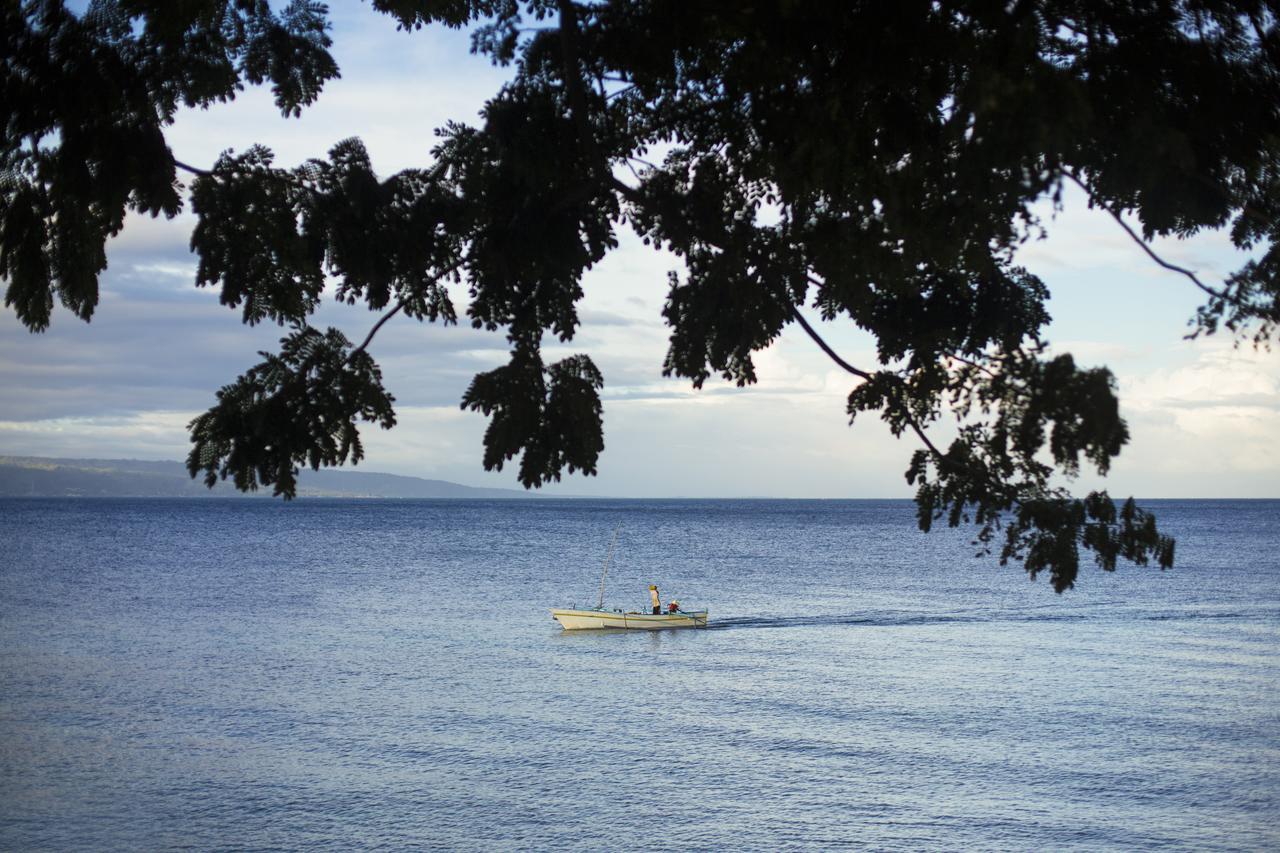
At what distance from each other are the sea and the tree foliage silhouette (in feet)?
45.0

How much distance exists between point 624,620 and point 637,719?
63.0 feet

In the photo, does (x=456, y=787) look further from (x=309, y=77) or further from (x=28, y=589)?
(x=28, y=589)

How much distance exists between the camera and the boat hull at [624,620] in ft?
179

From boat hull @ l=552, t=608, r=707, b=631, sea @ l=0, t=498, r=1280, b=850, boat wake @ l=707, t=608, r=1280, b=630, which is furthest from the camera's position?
boat wake @ l=707, t=608, r=1280, b=630

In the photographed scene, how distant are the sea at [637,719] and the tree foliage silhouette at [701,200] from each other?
13720 millimetres

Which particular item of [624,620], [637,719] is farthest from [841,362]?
[624,620]

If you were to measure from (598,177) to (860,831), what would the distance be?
21.4 metres

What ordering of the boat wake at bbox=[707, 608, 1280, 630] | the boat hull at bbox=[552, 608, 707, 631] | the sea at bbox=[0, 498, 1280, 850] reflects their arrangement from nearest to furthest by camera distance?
the sea at bbox=[0, 498, 1280, 850], the boat hull at bbox=[552, 608, 707, 631], the boat wake at bbox=[707, 608, 1280, 630]

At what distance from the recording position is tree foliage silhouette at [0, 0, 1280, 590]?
253 inches

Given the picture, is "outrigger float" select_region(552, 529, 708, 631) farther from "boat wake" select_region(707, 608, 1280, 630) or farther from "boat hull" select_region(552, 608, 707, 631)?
"boat wake" select_region(707, 608, 1280, 630)

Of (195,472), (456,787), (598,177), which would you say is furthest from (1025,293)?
(456,787)

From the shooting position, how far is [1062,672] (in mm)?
43969

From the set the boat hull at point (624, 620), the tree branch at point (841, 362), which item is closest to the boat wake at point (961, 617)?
the boat hull at point (624, 620)

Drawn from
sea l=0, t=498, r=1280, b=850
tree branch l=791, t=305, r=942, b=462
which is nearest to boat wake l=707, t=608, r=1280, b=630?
sea l=0, t=498, r=1280, b=850
